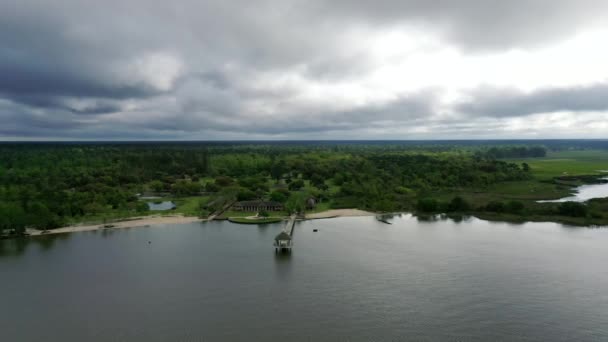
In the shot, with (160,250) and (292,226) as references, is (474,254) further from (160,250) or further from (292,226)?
(160,250)

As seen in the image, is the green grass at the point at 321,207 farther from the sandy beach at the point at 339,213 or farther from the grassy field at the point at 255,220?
the grassy field at the point at 255,220

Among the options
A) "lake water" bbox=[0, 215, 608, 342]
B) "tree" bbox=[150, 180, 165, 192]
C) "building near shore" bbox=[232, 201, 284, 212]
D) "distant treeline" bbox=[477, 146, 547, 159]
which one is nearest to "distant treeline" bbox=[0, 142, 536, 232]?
"tree" bbox=[150, 180, 165, 192]

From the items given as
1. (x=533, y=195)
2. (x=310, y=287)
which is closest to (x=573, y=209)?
(x=533, y=195)

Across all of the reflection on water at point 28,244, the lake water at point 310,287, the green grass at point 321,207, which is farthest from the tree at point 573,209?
the reflection on water at point 28,244

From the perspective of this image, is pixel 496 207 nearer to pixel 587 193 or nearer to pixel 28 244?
pixel 587 193

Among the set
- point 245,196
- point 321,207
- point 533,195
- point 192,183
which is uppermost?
point 192,183

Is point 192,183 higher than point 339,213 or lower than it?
higher
